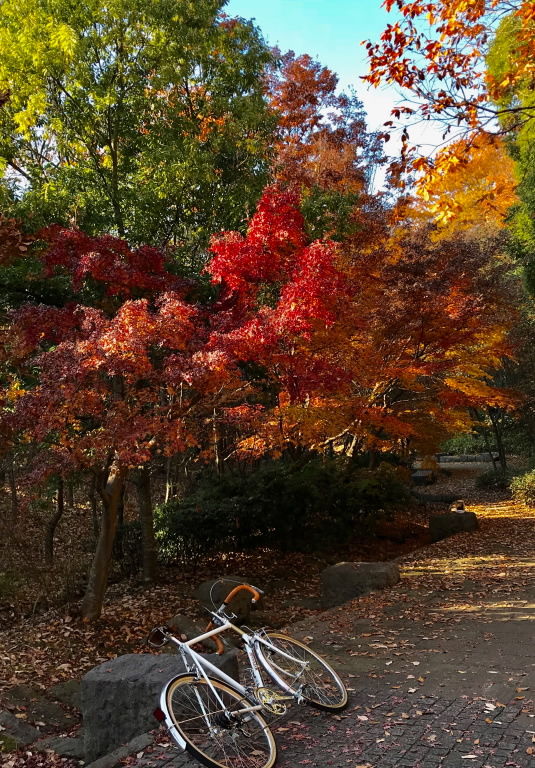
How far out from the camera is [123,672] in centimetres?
421

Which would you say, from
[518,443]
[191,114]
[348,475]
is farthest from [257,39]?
[518,443]

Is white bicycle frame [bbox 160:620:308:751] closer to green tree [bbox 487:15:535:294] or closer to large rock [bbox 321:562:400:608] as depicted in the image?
large rock [bbox 321:562:400:608]

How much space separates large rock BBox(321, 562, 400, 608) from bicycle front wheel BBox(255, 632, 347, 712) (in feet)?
13.9

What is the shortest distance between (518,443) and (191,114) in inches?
646

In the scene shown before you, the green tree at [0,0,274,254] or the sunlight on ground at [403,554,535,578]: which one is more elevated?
the green tree at [0,0,274,254]

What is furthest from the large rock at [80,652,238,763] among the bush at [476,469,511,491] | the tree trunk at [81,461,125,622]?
the bush at [476,469,511,491]

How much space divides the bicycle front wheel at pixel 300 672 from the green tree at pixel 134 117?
7.16 meters

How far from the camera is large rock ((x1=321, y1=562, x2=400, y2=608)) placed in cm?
854

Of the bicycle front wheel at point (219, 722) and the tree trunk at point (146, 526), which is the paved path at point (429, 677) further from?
the tree trunk at point (146, 526)

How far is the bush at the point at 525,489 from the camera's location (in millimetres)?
16750

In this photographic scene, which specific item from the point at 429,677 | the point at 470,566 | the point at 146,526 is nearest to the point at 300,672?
the point at 429,677

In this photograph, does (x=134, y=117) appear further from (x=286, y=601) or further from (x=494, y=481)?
(x=494, y=481)

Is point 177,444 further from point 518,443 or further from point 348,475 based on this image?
Answer: point 518,443

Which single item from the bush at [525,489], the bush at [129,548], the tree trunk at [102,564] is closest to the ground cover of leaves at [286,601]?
the tree trunk at [102,564]
